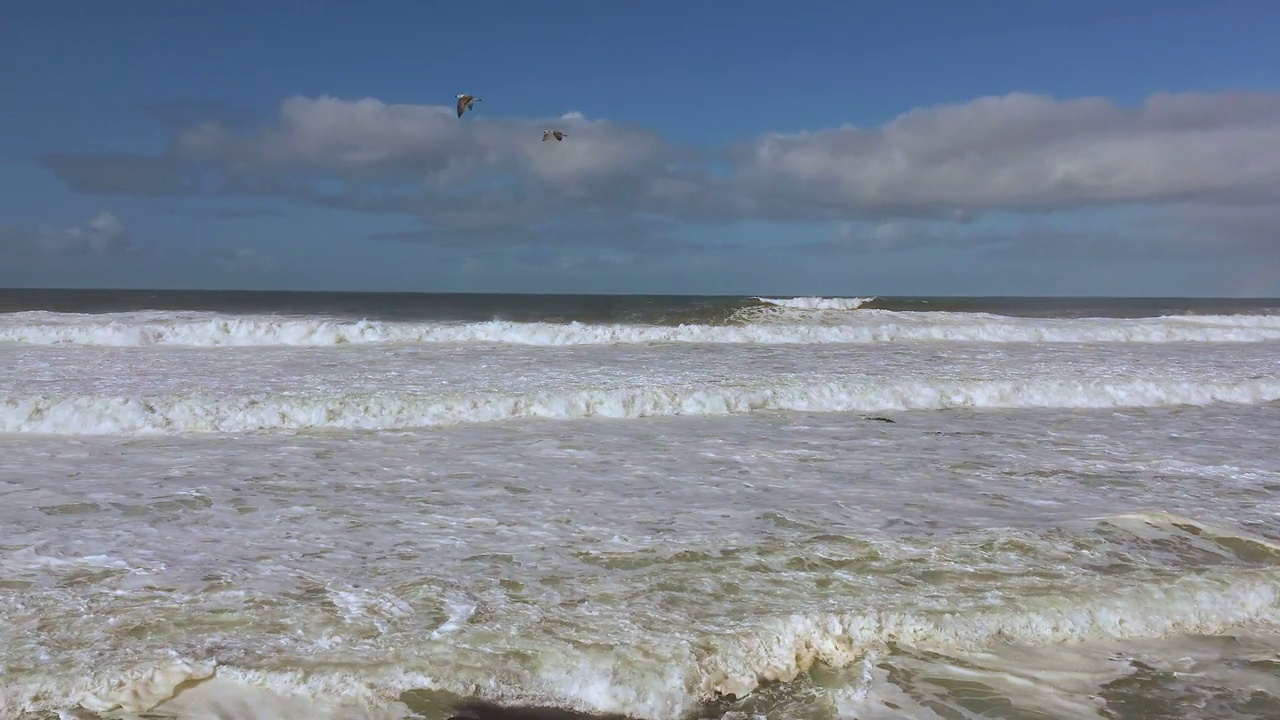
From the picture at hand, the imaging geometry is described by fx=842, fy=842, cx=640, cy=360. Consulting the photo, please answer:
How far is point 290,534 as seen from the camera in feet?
19.0

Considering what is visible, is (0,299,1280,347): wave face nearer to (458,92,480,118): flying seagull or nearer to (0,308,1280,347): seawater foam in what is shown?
(0,308,1280,347): seawater foam

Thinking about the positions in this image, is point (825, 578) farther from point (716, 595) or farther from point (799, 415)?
point (799, 415)

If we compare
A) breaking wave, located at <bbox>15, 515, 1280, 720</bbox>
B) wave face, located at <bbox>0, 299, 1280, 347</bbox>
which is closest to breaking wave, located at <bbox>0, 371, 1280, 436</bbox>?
breaking wave, located at <bbox>15, 515, 1280, 720</bbox>

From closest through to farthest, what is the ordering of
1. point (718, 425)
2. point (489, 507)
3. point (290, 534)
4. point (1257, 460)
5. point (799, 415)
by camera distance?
point (290, 534) < point (489, 507) < point (1257, 460) < point (718, 425) < point (799, 415)

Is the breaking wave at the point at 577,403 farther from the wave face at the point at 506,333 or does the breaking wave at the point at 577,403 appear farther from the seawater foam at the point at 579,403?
the wave face at the point at 506,333

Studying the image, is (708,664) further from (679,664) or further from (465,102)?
(465,102)

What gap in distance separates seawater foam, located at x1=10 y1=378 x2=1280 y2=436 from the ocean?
52mm

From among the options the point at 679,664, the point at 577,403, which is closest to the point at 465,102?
the point at 577,403

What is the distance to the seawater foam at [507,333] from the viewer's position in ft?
62.9

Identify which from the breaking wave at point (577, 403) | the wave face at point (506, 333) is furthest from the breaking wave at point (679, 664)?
the wave face at point (506, 333)

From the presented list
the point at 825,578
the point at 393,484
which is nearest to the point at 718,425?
the point at 393,484

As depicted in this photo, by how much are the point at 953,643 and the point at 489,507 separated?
3631 mm

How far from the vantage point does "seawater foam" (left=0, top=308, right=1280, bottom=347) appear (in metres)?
19.2

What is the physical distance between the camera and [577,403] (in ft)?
36.7
